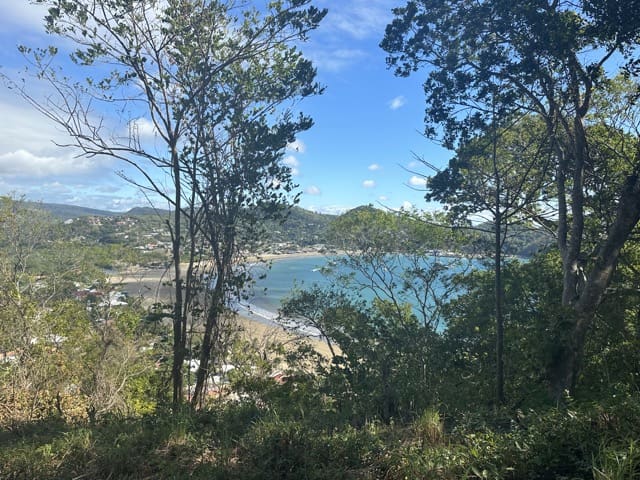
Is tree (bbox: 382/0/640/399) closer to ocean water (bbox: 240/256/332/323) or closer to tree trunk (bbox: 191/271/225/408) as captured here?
tree trunk (bbox: 191/271/225/408)

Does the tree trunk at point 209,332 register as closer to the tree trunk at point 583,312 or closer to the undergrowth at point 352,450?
the undergrowth at point 352,450

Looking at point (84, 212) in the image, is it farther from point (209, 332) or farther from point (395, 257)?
point (209, 332)

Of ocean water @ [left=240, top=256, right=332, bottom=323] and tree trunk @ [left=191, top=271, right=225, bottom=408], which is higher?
tree trunk @ [left=191, top=271, right=225, bottom=408]

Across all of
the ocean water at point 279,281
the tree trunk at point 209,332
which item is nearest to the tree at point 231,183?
the tree trunk at point 209,332

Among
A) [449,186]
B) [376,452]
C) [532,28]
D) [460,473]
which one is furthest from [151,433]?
[532,28]

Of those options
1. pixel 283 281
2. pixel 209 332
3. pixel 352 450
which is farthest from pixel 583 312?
pixel 283 281

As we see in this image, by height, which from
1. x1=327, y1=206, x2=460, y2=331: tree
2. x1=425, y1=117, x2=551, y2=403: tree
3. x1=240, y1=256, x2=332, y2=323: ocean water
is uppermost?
x1=425, y1=117, x2=551, y2=403: tree

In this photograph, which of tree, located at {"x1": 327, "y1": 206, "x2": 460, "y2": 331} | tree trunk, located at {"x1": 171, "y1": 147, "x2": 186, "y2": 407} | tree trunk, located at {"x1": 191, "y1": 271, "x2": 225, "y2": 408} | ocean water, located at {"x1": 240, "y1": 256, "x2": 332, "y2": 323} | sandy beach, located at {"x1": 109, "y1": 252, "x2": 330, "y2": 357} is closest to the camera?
tree trunk, located at {"x1": 171, "y1": 147, "x2": 186, "y2": 407}

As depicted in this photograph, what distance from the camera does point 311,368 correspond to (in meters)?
9.67

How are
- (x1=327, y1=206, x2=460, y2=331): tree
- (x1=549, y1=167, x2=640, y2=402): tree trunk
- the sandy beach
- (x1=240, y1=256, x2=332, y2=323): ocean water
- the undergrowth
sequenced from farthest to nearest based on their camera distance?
(x1=240, y1=256, x2=332, y2=323): ocean water < (x1=327, y1=206, x2=460, y2=331): tree < the sandy beach < (x1=549, y1=167, x2=640, y2=402): tree trunk < the undergrowth

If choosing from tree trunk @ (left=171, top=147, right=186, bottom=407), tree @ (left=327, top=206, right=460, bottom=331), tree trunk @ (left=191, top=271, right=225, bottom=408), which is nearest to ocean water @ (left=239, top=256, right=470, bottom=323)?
tree @ (left=327, top=206, right=460, bottom=331)

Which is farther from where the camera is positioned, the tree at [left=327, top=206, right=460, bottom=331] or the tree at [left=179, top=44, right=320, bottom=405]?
the tree at [left=327, top=206, right=460, bottom=331]

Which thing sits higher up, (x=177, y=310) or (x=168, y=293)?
(x=177, y=310)

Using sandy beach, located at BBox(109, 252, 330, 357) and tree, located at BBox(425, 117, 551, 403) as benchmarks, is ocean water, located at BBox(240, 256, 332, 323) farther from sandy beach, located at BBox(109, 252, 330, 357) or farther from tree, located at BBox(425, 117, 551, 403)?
tree, located at BBox(425, 117, 551, 403)
